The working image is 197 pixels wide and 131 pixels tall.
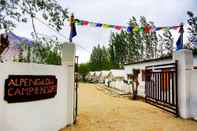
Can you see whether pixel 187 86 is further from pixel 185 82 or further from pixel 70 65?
pixel 70 65

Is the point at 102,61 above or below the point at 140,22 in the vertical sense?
below

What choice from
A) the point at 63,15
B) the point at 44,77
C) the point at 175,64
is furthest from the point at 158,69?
the point at 44,77

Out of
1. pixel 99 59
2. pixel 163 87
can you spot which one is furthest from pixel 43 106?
pixel 99 59

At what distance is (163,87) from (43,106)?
6.51 m

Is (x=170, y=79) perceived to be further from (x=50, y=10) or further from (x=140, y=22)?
(x=140, y=22)

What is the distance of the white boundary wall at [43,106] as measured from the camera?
5315 millimetres

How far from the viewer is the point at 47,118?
6.96 meters

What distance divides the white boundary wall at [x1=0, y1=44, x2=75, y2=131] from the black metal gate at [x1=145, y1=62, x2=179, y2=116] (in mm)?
4014

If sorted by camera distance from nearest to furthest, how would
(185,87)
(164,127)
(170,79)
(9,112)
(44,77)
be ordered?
(9,112), (44,77), (164,127), (185,87), (170,79)

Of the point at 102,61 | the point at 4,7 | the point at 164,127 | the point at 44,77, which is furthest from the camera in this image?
the point at 102,61

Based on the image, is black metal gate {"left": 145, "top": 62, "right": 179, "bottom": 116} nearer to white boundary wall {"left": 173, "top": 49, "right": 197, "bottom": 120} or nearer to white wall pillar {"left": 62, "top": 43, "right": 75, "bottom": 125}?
white boundary wall {"left": 173, "top": 49, "right": 197, "bottom": 120}

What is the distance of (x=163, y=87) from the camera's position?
1191 centimetres

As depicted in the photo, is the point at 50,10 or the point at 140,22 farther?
the point at 140,22

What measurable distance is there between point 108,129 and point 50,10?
12.1ft
